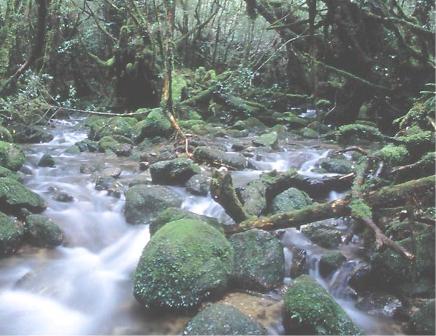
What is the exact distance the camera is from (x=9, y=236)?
16.2 ft

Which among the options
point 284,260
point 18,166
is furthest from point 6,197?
point 284,260

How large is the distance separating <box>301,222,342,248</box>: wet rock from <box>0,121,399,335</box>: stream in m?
0.08

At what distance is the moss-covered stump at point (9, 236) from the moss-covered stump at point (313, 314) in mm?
3099

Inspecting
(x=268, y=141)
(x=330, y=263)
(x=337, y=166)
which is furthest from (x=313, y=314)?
(x=268, y=141)

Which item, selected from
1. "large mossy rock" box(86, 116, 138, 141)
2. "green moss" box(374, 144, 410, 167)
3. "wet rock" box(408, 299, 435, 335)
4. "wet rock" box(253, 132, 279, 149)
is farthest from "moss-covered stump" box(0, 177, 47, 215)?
"wet rock" box(253, 132, 279, 149)

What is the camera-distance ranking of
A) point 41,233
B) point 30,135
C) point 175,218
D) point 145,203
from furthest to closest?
point 30,135 < point 145,203 < point 41,233 < point 175,218

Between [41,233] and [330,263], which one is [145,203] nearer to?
[41,233]

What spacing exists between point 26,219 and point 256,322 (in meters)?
3.20

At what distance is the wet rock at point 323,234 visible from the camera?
5.04m

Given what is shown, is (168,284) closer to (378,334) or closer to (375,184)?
(378,334)

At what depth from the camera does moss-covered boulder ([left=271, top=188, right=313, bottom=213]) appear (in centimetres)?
570

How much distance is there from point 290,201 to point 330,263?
1.34 m

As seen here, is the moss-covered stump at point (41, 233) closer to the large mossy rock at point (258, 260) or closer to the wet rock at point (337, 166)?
the large mossy rock at point (258, 260)

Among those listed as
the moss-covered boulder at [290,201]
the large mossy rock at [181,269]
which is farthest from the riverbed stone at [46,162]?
the large mossy rock at [181,269]
